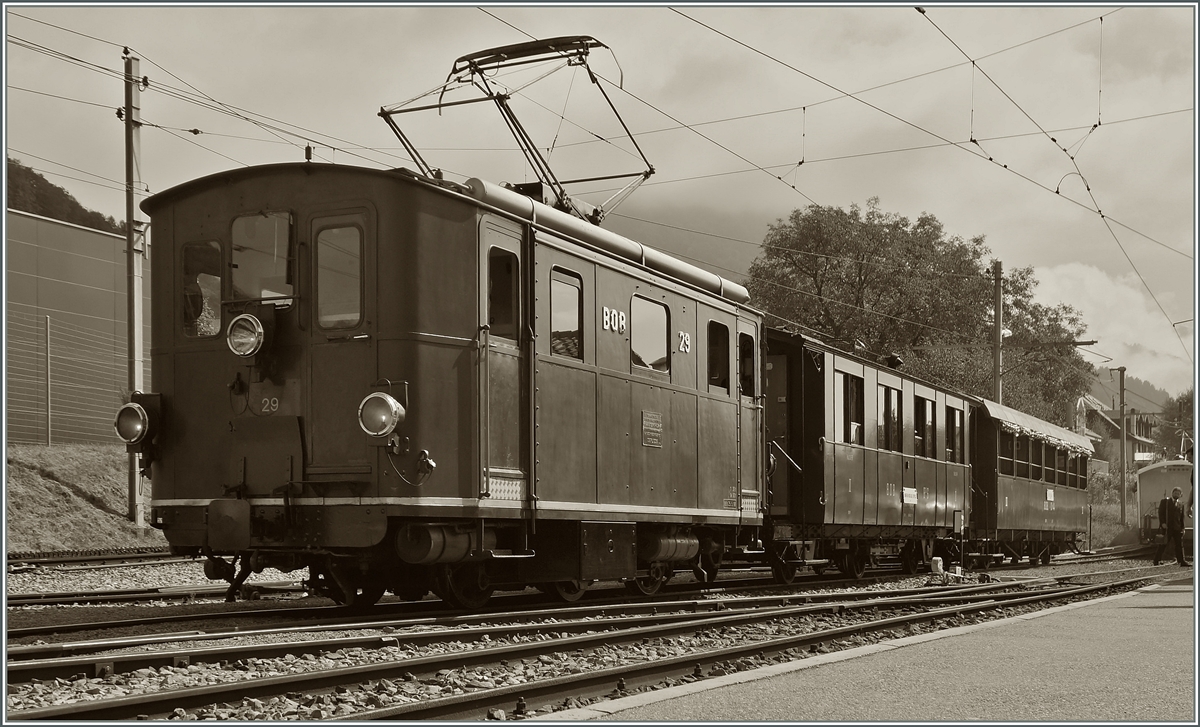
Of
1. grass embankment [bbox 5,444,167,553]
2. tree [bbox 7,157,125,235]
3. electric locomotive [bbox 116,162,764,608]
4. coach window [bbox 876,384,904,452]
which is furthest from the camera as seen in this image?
tree [bbox 7,157,125,235]

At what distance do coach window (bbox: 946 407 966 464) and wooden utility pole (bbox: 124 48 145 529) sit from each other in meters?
14.5

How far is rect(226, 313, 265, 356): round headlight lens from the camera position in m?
9.77

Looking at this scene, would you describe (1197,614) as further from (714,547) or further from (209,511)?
(209,511)

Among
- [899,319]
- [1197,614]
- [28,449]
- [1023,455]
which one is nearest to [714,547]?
[1197,614]

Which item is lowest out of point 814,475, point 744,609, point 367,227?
point 744,609

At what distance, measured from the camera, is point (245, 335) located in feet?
32.2

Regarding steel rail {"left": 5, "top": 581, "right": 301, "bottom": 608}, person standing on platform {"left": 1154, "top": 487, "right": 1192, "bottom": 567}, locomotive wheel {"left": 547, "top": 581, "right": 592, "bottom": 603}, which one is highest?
locomotive wheel {"left": 547, "top": 581, "right": 592, "bottom": 603}

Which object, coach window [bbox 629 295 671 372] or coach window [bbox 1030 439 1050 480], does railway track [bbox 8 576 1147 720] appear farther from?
coach window [bbox 1030 439 1050 480]

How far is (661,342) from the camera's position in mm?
12688

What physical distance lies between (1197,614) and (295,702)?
6.53m

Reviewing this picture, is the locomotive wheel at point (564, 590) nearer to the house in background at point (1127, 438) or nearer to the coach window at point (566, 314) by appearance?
the coach window at point (566, 314)

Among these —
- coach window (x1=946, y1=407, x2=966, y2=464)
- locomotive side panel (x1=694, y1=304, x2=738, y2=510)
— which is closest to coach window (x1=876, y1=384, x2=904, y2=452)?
coach window (x1=946, y1=407, x2=966, y2=464)

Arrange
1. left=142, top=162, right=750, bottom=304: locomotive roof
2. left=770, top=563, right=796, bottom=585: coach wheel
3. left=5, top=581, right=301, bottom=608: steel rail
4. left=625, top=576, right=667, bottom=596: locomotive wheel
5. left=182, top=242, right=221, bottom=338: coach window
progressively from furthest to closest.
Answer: left=770, top=563, right=796, bottom=585: coach wheel → left=625, top=576, right=667, bottom=596: locomotive wheel → left=5, top=581, right=301, bottom=608: steel rail → left=182, top=242, right=221, bottom=338: coach window → left=142, top=162, right=750, bottom=304: locomotive roof

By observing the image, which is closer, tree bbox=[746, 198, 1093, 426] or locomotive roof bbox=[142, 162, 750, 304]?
locomotive roof bbox=[142, 162, 750, 304]
